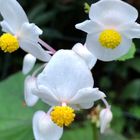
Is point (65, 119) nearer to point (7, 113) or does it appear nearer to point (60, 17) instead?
point (7, 113)

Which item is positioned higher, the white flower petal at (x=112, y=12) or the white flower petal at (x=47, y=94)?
the white flower petal at (x=112, y=12)

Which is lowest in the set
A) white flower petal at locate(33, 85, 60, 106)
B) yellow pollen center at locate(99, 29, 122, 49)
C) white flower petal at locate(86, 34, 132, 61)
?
white flower petal at locate(33, 85, 60, 106)

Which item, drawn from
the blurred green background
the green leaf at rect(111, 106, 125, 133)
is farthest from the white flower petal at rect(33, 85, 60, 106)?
the green leaf at rect(111, 106, 125, 133)

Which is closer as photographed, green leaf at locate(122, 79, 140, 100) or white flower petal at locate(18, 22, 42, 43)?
white flower petal at locate(18, 22, 42, 43)

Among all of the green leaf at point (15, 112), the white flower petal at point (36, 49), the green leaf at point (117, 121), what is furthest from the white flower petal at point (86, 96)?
the green leaf at point (117, 121)

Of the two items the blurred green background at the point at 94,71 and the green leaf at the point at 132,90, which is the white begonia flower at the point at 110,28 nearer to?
the blurred green background at the point at 94,71

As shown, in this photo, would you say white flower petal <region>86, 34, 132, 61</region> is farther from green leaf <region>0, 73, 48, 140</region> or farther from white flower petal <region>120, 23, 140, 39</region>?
green leaf <region>0, 73, 48, 140</region>

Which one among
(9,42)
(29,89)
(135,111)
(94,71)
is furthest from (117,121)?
(9,42)

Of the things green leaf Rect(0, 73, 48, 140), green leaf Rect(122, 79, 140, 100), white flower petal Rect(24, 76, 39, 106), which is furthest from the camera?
green leaf Rect(122, 79, 140, 100)
